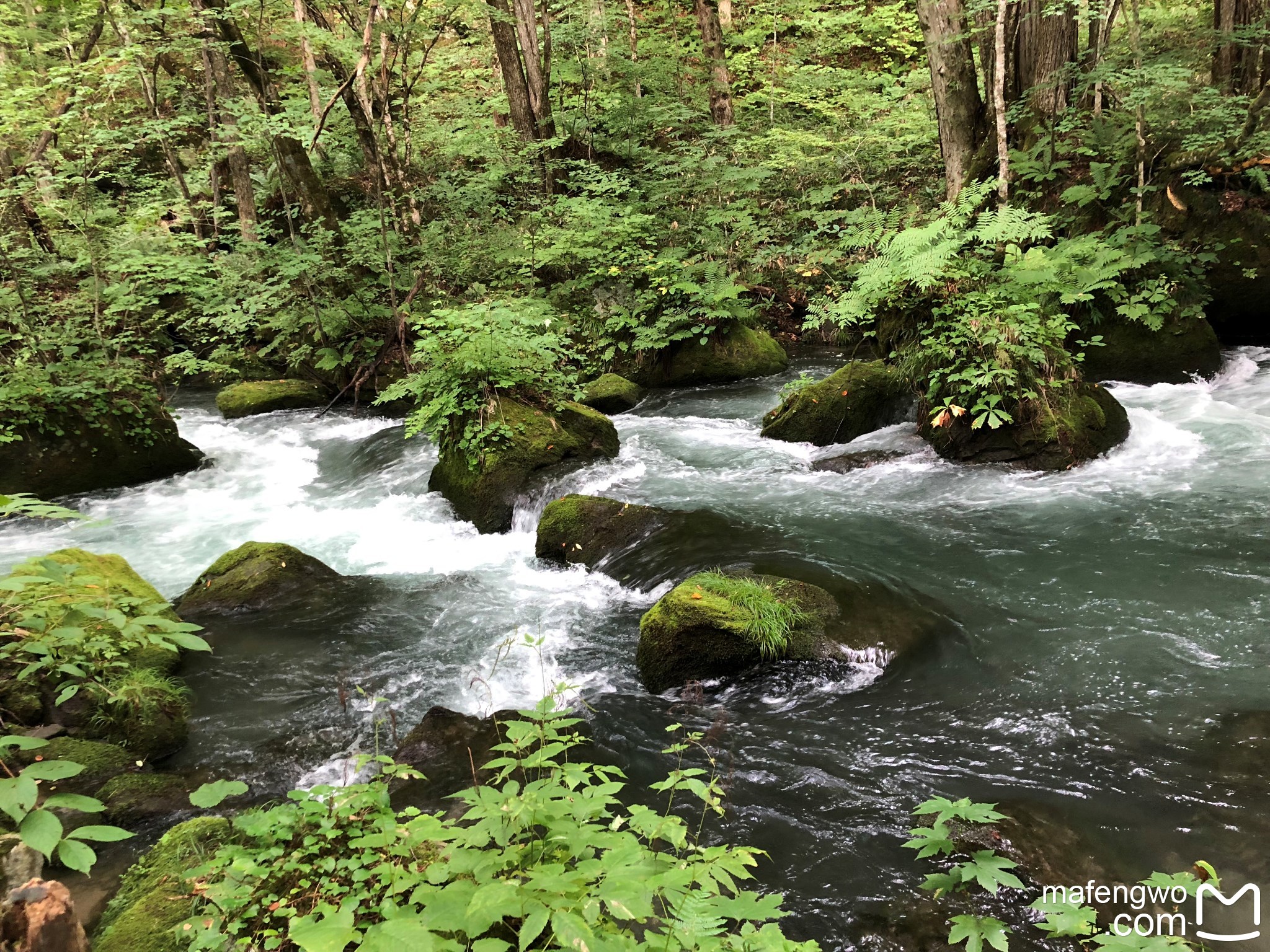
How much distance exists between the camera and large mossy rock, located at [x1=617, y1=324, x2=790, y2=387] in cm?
1306

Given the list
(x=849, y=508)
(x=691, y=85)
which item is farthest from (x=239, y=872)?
(x=691, y=85)

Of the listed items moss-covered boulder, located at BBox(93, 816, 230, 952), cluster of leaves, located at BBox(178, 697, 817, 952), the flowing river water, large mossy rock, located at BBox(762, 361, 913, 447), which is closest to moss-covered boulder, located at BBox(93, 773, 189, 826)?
the flowing river water

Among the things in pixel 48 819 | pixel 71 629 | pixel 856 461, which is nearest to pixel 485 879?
pixel 48 819

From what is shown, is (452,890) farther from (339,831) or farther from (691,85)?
(691,85)

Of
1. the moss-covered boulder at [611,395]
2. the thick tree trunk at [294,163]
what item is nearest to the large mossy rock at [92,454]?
the thick tree trunk at [294,163]

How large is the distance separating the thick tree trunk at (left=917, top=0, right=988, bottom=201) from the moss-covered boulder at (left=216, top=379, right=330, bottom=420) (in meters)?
12.0

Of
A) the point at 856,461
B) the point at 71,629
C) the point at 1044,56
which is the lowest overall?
the point at 856,461

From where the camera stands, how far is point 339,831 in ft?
9.44

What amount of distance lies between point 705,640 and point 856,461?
458cm

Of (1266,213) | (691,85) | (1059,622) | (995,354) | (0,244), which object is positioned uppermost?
(691,85)

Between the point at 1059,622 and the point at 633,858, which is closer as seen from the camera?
the point at 633,858

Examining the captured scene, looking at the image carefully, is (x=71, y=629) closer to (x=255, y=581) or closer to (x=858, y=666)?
(x=255, y=581)

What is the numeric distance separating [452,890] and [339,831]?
1.03m

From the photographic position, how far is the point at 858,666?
5.09 meters
